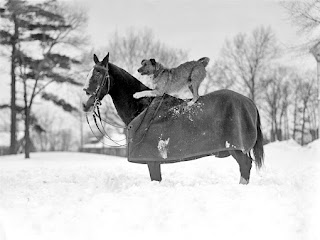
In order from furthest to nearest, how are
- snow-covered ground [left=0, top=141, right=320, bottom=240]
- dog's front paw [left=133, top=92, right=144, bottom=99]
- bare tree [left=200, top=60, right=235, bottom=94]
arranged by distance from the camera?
1. bare tree [left=200, top=60, right=235, bottom=94]
2. dog's front paw [left=133, top=92, right=144, bottom=99]
3. snow-covered ground [left=0, top=141, right=320, bottom=240]

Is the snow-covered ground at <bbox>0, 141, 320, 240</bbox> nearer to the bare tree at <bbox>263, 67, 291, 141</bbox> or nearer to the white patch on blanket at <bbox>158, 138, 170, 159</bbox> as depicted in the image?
the white patch on blanket at <bbox>158, 138, 170, 159</bbox>

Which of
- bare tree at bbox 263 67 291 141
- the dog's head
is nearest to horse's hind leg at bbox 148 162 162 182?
the dog's head

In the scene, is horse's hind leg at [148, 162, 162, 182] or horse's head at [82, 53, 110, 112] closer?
horse's head at [82, 53, 110, 112]

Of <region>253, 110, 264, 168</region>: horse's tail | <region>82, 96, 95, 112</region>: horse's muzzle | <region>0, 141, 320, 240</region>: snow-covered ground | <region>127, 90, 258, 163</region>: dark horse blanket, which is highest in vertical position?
<region>82, 96, 95, 112</region>: horse's muzzle

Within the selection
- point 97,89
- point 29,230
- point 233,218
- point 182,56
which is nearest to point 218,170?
point 182,56

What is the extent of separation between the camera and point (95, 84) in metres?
4.86

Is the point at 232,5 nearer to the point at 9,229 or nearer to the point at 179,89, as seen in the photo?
the point at 179,89

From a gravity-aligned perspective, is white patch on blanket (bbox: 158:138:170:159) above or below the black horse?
below

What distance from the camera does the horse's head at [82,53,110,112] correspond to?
4840 millimetres

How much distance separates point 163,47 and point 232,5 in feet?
7.72

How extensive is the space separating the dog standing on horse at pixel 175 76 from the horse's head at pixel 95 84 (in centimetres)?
50

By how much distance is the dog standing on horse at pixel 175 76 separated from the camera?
477cm

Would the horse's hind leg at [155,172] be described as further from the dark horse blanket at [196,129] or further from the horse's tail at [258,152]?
the horse's tail at [258,152]

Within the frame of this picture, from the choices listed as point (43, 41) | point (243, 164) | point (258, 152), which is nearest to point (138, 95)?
point (243, 164)
